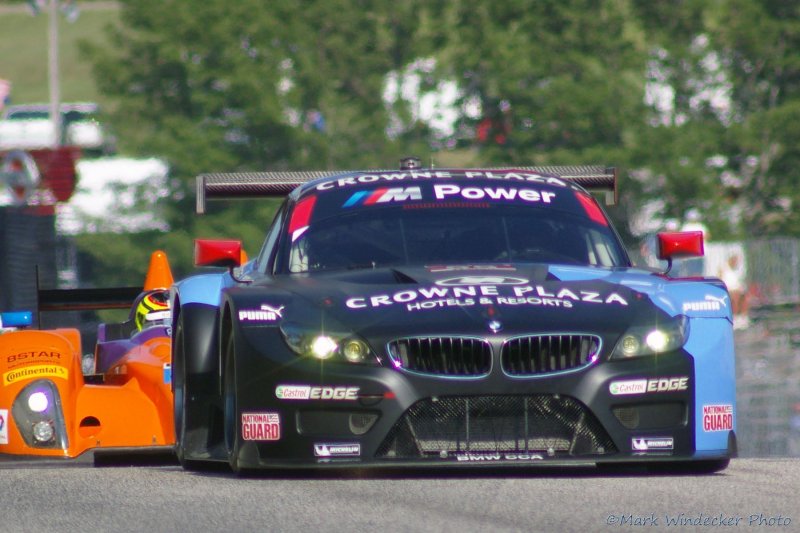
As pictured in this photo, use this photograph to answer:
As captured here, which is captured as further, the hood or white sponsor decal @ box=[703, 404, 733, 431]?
white sponsor decal @ box=[703, 404, 733, 431]

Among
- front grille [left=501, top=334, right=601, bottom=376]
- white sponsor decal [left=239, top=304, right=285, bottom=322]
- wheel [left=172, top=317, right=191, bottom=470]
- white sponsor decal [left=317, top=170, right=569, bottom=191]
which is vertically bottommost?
wheel [left=172, top=317, right=191, bottom=470]

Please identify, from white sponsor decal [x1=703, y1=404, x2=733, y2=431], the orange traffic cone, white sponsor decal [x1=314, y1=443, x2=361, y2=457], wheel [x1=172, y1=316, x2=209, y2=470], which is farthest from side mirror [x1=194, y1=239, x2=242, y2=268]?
the orange traffic cone

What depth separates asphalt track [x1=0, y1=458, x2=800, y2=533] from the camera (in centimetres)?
491

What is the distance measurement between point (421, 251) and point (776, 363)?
644 inches

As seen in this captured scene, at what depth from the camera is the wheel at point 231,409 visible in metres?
6.36

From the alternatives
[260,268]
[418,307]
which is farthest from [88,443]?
[418,307]

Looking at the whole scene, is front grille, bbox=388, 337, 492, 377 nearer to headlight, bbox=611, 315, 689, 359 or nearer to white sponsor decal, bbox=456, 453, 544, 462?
white sponsor decal, bbox=456, 453, 544, 462

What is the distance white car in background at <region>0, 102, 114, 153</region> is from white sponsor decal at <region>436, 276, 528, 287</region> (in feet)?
170

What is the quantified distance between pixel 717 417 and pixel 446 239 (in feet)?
4.96

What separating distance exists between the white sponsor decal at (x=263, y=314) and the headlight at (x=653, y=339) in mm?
1185

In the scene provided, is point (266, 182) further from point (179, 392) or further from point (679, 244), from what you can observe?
point (679, 244)

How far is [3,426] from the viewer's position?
25.3 feet

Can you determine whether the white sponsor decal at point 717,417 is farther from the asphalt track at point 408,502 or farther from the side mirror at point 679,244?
the side mirror at point 679,244

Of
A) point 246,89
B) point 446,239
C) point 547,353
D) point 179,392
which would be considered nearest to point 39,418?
point 179,392
